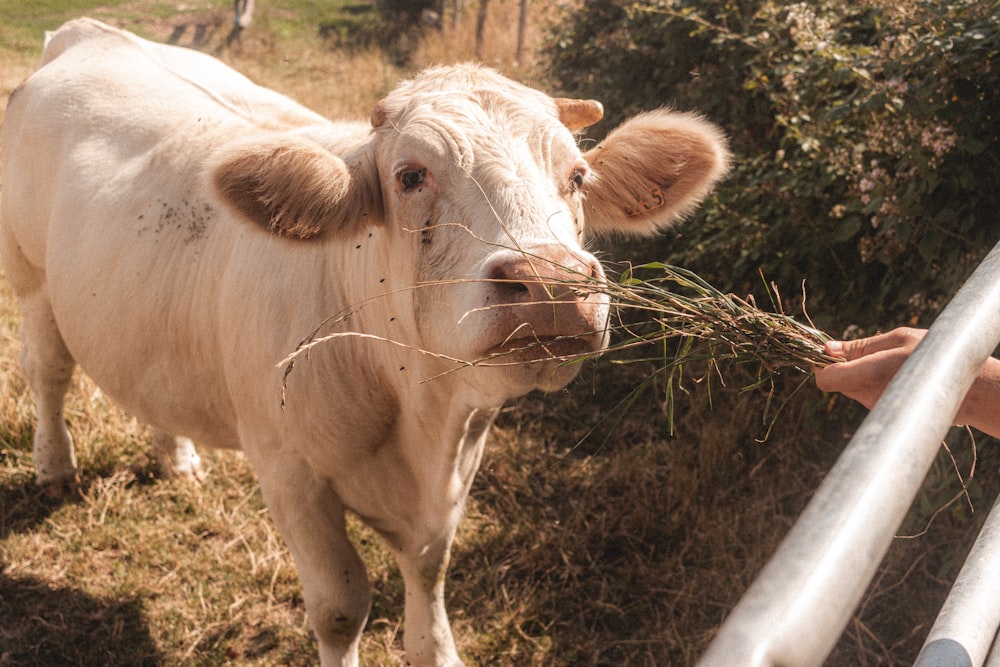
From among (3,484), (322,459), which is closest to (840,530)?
(322,459)

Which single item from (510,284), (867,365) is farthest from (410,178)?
(867,365)

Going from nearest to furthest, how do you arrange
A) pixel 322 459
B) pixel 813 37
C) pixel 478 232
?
pixel 478 232 < pixel 322 459 < pixel 813 37

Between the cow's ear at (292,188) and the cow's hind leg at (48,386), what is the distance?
2.19 m

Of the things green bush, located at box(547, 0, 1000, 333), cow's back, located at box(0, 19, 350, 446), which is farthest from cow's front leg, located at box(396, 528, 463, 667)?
green bush, located at box(547, 0, 1000, 333)

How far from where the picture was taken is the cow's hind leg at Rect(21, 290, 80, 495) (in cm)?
407

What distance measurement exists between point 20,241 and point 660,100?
11.6 feet

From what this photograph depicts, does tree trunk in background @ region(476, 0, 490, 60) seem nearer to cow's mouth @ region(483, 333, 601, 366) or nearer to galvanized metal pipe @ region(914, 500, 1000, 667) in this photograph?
cow's mouth @ region(483, 333, 601, 366)

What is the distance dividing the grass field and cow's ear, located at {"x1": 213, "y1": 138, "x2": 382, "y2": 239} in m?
1.02

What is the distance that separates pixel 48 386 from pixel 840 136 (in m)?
3.86

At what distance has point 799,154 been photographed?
4.16 metres

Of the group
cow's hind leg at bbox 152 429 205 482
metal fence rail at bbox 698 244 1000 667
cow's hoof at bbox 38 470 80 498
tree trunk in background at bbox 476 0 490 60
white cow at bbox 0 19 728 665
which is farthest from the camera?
tree trunk in background at bbox 476 0 490 60

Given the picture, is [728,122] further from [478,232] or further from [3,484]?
[3,484]

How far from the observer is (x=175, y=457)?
4.38 meters

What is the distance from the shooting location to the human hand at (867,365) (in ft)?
5.24
